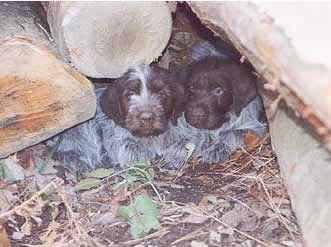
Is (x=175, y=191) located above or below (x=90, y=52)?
below

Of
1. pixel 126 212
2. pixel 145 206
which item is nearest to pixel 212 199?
pixel 145 206

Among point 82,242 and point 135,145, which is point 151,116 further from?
point 82,242

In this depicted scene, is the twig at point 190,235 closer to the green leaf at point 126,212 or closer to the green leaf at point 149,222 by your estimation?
the green leaf at point 149,222

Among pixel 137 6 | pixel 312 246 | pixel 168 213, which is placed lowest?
pixel 168 213

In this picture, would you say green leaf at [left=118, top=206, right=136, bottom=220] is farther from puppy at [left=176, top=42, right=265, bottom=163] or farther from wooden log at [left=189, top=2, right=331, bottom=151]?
wooden log at [left=189, top=2, right=331, bottom=151]

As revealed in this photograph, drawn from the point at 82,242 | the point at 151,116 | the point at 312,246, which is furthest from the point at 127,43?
the point at 312,246
